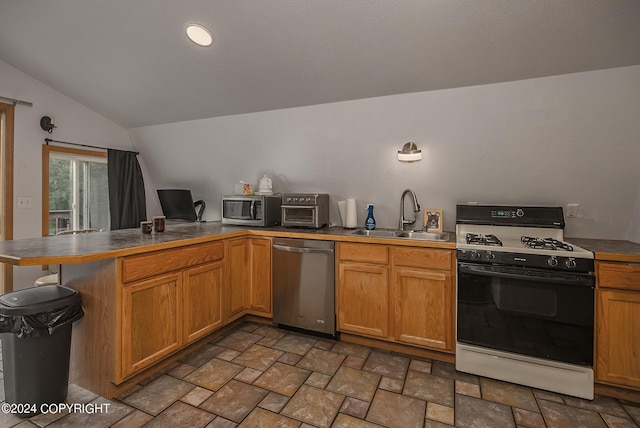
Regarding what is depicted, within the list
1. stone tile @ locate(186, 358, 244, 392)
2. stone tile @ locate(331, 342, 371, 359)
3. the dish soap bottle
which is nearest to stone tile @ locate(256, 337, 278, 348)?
stone tile @ locate(186, 358, 244, 392)

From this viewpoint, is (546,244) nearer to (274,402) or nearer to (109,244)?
(274,402)

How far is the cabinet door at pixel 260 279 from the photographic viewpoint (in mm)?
3025

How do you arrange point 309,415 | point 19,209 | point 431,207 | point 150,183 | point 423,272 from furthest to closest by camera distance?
point 150,183, point 19,209, point 431,207, point 423,272, point 309,415

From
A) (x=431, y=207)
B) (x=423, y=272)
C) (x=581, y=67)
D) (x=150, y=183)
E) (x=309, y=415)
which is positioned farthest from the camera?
(x=150, y=183)

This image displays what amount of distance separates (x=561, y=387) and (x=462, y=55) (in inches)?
89.9

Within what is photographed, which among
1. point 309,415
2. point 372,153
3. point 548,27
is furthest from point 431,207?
point 309,415

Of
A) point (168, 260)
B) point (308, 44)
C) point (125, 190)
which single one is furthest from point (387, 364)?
point (125, 190)

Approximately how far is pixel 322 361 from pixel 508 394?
1249 mm

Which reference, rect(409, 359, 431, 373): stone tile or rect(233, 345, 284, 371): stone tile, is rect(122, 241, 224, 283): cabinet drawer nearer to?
rect(233, 345, 284, 371): stone tile

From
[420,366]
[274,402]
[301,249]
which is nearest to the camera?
[274,402]

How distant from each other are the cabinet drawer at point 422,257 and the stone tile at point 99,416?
2015 mm

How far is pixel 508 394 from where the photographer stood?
6.65 feet

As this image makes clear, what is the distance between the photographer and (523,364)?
211cm

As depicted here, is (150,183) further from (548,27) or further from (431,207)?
(548,27)
